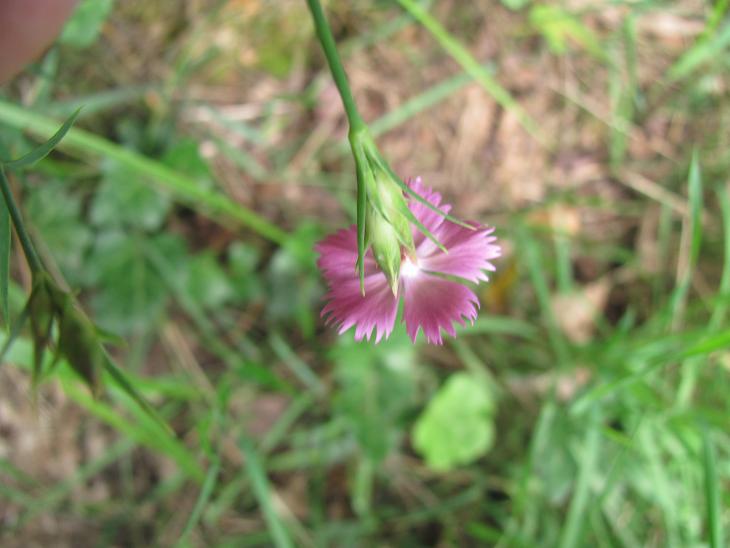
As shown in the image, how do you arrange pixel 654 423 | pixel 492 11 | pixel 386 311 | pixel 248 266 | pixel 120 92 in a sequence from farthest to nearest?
pixel 492 11 → pixel 248 266 → pixel 120 92 → pixel 654 423 → pixel 386 311

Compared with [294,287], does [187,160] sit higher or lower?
higher

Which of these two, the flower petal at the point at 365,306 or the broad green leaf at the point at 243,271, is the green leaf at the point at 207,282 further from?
the flower petal at the point at 365,306

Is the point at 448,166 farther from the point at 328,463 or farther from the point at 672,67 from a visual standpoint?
the point at 328,463

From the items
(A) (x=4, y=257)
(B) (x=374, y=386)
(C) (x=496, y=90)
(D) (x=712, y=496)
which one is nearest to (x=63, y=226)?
(B) (x=374, y=386)

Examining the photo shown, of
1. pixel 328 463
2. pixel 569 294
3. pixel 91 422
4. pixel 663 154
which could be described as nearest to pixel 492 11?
pixel 663 154

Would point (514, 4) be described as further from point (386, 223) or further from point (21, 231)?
point (21, 231)

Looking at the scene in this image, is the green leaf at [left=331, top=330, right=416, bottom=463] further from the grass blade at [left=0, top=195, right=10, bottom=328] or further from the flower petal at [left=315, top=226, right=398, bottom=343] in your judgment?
the grass blade at [left=0, top=195, right=10, bottom=328]
